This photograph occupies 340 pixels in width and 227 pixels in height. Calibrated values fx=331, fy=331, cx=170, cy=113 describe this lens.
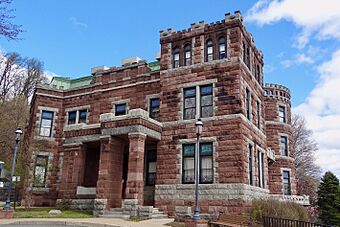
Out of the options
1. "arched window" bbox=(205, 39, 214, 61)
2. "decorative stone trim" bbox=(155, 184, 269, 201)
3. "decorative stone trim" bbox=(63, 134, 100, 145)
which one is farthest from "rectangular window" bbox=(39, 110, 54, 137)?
"arched window" bbox=(205, 39, 214, 61)

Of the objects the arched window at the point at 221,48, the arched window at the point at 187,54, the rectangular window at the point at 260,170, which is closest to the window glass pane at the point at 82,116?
the arched window at the point at 187,54

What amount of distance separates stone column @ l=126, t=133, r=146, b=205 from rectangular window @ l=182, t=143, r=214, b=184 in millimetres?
2756

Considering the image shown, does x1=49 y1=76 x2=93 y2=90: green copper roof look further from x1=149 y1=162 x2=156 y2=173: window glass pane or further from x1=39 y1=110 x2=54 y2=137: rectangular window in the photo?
x1=149 y1=162 x2=156 y2=173: window glass pane

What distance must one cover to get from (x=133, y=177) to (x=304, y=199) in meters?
18.9

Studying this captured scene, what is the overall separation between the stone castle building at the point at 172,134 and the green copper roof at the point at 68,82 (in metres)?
2.51

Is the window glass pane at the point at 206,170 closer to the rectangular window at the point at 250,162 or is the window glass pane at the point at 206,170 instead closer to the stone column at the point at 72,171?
the rectangular window at the point at 250,162

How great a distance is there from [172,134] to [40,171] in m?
12.3

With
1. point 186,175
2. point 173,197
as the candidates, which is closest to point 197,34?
point 186,175

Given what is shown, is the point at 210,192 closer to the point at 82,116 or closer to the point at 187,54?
the point at 187,54

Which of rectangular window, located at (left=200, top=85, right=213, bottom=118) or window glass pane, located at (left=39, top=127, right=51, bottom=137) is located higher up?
rectangular window, located at (left=200, top=85, right=213, bottom=118)

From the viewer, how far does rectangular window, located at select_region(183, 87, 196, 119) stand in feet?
67.8

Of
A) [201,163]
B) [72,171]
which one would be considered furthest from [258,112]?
[72,171]

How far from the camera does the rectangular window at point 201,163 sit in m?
19.0

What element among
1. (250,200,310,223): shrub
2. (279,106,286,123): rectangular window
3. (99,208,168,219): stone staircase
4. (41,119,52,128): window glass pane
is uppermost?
(279,106,286,123): rectangular window
